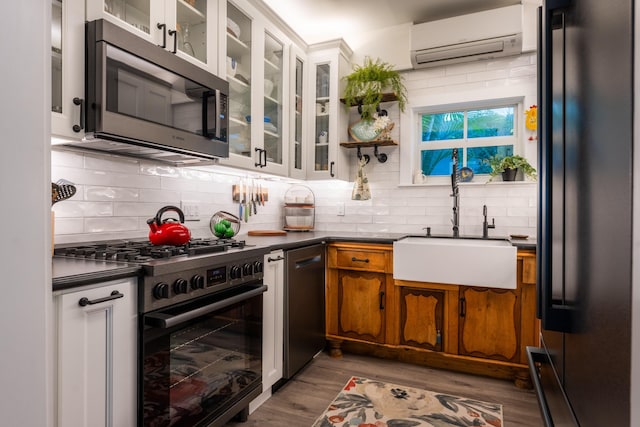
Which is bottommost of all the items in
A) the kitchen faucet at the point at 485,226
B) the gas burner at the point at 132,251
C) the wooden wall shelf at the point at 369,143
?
the gas burner at the point at 132,251

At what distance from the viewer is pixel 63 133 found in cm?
149

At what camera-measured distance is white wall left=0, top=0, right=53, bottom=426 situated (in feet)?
1.54

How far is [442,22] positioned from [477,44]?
0.34m

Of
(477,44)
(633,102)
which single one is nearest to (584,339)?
(633,102)

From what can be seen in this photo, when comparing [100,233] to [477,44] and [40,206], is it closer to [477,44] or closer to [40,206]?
[40,206]

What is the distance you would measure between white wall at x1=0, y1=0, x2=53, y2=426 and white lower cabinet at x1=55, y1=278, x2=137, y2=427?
710 millimetres

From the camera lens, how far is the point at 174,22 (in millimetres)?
1927

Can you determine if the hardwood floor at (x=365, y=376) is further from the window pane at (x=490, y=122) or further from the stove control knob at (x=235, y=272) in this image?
the window pane at (x=490, y=122)

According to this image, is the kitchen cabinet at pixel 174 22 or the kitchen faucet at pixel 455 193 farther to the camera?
the kitchen faucet at pixel 455 193

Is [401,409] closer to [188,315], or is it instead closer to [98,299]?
[188,315]

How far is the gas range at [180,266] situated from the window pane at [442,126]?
2.10 meters

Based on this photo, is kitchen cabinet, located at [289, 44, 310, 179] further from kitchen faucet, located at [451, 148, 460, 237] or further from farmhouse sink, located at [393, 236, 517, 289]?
kitchen faucet, located at [451, 148, 460, 237]

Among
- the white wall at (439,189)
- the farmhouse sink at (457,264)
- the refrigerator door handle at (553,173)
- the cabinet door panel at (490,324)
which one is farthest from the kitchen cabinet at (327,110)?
the refrigerator door handle at (553,173)

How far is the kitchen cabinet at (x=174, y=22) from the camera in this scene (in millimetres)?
1683
